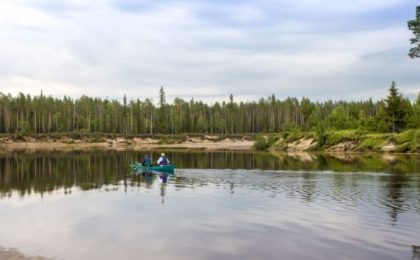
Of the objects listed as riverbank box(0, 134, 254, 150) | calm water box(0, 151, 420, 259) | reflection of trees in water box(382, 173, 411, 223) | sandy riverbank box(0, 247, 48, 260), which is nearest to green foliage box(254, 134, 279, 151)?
riverbank box(0, 134, 254, 150)

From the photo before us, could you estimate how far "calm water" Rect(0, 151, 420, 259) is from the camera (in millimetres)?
20062

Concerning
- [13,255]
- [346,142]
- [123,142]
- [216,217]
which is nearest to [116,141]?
[123,142]

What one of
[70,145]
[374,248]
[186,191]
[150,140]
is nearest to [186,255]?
[374,248]

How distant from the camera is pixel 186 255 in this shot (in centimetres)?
1919

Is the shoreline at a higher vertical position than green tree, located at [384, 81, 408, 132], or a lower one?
lower

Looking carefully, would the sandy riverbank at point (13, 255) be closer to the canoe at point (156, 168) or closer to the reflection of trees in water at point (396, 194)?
the reflection of trees in water at point (396, 194)

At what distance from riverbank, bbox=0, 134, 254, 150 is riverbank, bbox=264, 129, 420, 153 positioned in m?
32.3

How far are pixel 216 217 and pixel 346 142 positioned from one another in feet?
255

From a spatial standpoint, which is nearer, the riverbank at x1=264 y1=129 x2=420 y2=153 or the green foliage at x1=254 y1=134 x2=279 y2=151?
the riverbank at x1=264 y1=129 x2=420 y2=153

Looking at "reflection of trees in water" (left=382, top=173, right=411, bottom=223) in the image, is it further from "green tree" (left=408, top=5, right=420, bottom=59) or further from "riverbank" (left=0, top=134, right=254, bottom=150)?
"riverbank" (left=0, top=134, right=254, bottom=150)

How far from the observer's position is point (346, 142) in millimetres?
100375

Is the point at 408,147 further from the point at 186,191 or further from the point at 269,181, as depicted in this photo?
the point at 186,191

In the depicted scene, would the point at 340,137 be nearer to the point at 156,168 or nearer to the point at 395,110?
the point at 395,110

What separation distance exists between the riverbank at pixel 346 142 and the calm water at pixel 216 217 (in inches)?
1604
